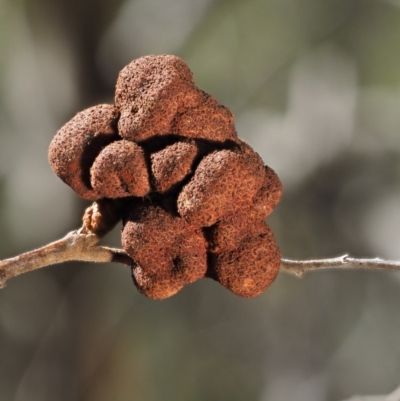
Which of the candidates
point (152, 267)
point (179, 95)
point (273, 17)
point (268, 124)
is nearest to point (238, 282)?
point (152, 267)

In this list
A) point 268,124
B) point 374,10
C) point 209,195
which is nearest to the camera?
point 209,195

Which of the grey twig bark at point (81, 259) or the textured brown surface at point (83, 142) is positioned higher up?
the textured brown surface at point (83, 142)

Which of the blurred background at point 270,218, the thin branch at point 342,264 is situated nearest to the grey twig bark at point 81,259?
the thin branch at point 342,264

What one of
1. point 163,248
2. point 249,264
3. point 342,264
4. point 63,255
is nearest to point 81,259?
point 63,255

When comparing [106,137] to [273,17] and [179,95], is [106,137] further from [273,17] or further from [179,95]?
[273,17]

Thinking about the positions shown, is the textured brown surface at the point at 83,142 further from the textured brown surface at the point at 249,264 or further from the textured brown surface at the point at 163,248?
the textured brown surface at the point at 249,264
